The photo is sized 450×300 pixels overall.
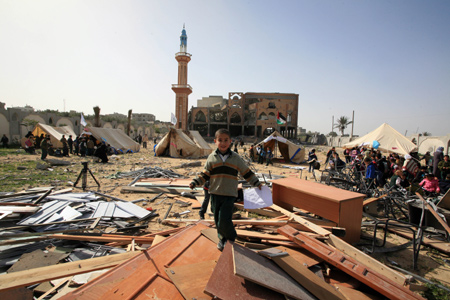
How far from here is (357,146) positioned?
52.0 ft

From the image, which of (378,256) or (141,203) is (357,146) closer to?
(378,256)

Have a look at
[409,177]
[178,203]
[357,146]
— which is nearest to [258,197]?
[178,203]

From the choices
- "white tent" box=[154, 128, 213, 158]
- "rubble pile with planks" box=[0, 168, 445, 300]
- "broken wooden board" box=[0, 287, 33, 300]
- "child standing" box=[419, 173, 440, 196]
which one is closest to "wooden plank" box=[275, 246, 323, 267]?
"rubble pile with planks" box=[0, 168, 445, 300]

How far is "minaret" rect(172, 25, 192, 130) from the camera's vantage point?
35312mm

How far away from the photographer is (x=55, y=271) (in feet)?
8.08

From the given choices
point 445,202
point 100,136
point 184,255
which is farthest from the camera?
point 100,136

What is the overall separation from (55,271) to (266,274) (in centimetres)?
220

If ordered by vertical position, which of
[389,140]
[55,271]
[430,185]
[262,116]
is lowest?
[55,271]

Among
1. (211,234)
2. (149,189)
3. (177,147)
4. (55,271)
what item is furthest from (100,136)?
(55,271)

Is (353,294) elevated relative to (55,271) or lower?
lower

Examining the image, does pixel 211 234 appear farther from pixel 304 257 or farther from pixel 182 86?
pixel 182 86

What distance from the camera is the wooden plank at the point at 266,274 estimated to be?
205cm

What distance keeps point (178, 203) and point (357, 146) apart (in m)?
14.1

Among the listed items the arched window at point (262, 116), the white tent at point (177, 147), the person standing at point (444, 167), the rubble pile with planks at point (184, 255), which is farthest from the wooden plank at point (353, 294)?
the arched window at point (262, 116)
